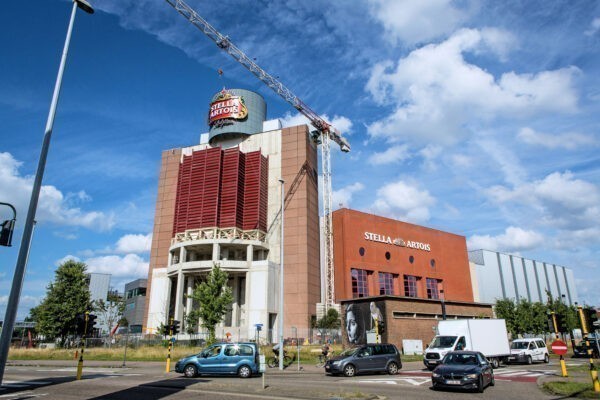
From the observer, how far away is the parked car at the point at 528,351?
29.4 metres

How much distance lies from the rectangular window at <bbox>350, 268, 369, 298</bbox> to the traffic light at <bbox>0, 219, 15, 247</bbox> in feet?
170

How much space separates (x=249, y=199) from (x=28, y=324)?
235 ft

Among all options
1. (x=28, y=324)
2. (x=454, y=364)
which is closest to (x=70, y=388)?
(x=454, y=364)

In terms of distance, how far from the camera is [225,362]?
20766 millimetres

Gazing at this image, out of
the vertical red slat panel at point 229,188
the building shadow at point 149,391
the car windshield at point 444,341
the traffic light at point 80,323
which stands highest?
the vertical red slat panel at point 229,188

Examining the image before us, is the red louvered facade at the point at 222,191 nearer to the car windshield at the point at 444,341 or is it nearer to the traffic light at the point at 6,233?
the car windshield at the point at 444,341

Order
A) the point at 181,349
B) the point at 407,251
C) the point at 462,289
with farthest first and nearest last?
the point at 462,289 < the point at 407,251 < the point at 181,349

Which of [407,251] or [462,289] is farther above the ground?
[407,251]

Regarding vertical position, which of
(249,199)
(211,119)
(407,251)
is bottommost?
(407,251)

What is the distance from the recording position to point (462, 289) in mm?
76625

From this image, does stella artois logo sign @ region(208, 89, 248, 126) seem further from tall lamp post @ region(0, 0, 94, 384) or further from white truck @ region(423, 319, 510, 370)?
tall lamp post @ region(0, 0, 94, 384)

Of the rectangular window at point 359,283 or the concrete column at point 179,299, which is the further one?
the rectangular window at point 359,283

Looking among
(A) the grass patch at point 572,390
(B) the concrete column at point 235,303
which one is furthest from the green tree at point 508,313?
(A) the grass patch at point 572,390

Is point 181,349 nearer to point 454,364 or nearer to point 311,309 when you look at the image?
point 311,309
